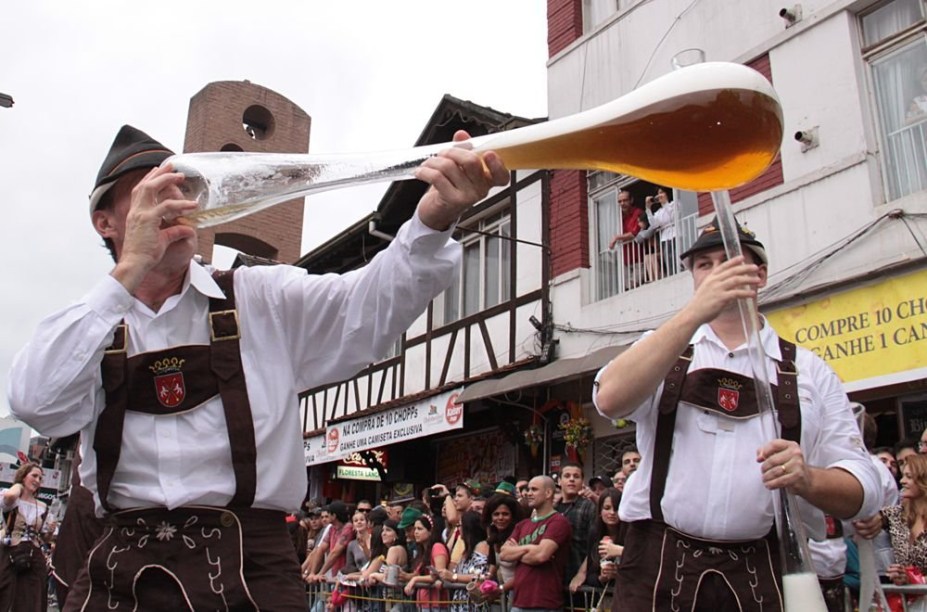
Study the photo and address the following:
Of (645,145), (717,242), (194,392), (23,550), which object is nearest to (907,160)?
(717,242)

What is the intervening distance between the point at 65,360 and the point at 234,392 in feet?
1.07

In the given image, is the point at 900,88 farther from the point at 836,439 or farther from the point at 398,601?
the point at 836,439

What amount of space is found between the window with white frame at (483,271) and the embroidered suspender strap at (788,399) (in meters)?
10.6

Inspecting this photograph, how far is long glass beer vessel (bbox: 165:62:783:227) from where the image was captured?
4.91 ft

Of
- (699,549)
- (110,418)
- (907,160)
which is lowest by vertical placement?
(699,549)

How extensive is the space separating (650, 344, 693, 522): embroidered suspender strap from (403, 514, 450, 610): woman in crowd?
18.9 feet

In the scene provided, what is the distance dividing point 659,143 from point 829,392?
4.16 ft

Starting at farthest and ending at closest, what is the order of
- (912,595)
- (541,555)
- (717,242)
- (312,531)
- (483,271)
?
(483,271) < (312,531) < (541,555) < (912,595) < (717,242)

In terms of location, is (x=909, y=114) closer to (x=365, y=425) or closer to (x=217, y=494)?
(x=217, y=494)

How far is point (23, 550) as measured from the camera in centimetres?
847

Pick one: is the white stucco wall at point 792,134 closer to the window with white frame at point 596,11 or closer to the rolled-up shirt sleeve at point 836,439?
the window with white frame at point 596,11

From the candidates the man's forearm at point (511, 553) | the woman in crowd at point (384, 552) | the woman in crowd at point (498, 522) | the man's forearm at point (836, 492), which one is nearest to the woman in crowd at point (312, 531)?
the woman in crowd at point (384, 552)

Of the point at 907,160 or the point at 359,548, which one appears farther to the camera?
the point at 359,548

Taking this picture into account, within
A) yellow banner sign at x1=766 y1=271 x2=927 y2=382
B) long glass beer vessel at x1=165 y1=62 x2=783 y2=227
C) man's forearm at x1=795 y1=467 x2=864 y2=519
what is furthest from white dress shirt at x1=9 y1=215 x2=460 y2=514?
yellow banner sign at x1=766 y1=271 x2=927 y2=382
